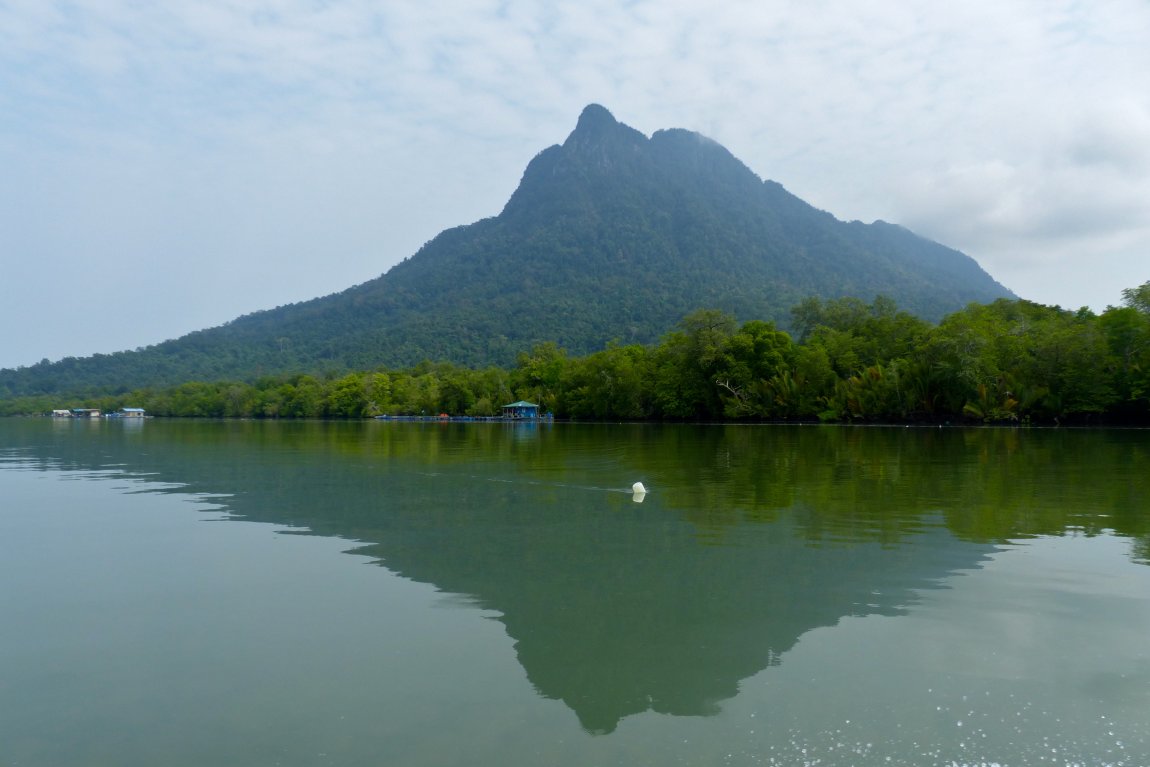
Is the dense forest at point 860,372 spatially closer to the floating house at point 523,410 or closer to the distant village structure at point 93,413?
the floating house at point 523,410

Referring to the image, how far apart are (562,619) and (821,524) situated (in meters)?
6.38

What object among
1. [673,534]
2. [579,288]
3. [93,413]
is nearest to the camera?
[673,534]

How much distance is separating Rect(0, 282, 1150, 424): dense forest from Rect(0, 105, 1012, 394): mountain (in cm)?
4629

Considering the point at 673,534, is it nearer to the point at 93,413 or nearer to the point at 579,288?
the point at 579,288

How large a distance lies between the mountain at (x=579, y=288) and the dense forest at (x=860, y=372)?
4629 cm

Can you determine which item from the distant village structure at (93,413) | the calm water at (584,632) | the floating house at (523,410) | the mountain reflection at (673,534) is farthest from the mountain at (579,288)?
the calm water at (584,632)

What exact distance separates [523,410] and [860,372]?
43.6 m

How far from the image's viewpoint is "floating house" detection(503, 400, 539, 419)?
8808 cm

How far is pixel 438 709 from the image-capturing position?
202 inches

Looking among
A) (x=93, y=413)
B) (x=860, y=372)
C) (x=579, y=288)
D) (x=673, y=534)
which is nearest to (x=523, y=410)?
(x=860, y=372)

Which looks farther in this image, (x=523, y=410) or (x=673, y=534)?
(x=523, y=410)

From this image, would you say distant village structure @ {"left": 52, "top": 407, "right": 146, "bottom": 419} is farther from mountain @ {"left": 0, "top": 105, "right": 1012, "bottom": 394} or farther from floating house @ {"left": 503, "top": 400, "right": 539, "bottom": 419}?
floating house @ {"left": 503, "top": 400, "right": 539, "bottom": 419}

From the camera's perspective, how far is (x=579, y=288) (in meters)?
161

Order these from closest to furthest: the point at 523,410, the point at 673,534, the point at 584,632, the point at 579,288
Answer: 1. the point at 584,632
2. the point at 673,534
3. the point at 523,410
4. the point at 579,288
